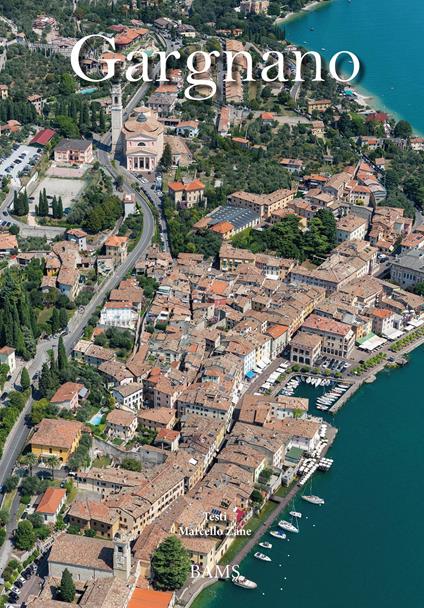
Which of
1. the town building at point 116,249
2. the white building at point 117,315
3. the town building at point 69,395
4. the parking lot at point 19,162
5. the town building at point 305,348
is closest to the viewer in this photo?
the town building at point 69,395

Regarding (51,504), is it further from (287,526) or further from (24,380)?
(287,526)

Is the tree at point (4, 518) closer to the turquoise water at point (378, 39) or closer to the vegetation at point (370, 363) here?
the vegetation at point (370, 363)

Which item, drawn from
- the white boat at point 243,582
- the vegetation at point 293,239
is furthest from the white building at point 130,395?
the vegetation at point 293,239

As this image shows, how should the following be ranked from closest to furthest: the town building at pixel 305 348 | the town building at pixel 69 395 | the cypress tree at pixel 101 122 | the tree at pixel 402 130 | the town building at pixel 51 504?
the town building at pixel 51 504
the town building at pixel 69 395
the town building at pixel 305 348
the cypress tree at pixel 101 122
the tree at pixel 402 130

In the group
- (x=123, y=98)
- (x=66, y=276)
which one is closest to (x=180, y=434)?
(x=66, y=276)

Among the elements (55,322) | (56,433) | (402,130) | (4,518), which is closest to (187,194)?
(55,322)

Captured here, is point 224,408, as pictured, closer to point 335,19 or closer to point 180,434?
point 180,434
